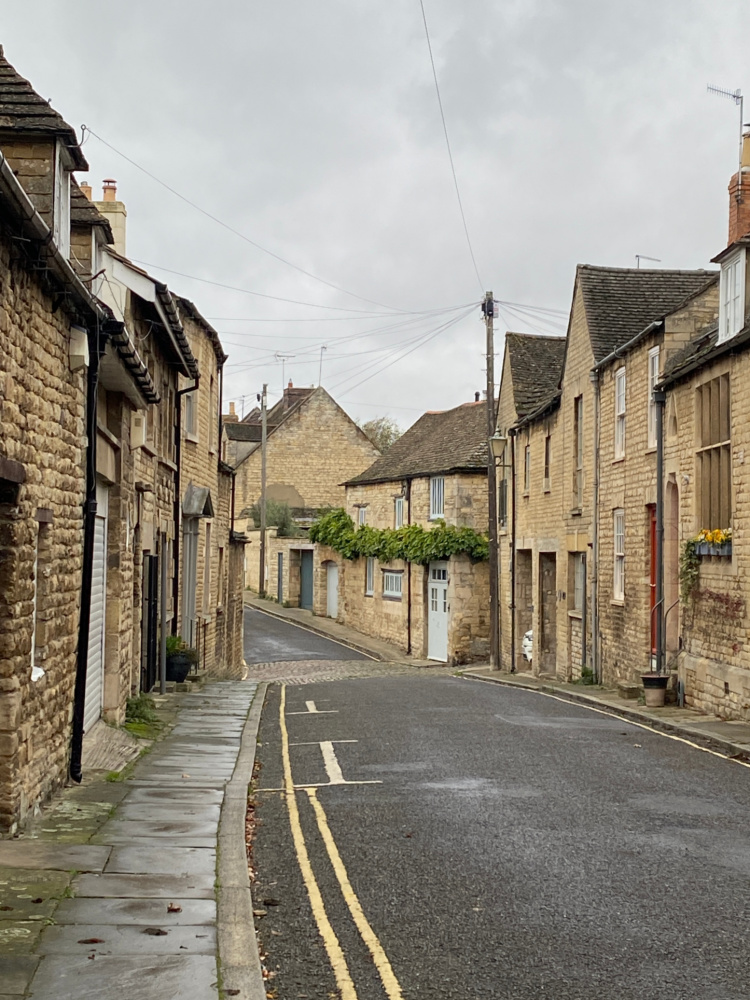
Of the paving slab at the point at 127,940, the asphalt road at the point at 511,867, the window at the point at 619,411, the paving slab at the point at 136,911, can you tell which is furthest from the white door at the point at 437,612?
the paving slab at the point at 127,940

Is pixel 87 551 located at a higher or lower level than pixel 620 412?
lower

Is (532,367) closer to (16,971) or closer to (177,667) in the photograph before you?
(177,667)

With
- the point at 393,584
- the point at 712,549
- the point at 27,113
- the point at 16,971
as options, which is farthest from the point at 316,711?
the point at 393,584

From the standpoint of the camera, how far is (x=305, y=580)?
55594 mm

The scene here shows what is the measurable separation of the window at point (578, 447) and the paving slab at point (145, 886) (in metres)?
19.7

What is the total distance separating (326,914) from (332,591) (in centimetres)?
4379

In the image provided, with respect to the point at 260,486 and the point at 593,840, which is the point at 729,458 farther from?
the point at 260,486

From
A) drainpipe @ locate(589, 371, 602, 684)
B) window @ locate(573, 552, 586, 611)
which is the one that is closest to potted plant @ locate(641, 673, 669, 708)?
drainpipe @ locate(589, 371, 602, 684)

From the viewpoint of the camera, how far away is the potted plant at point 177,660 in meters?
20.8

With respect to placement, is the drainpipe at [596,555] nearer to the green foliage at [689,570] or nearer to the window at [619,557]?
the window at [619,557]

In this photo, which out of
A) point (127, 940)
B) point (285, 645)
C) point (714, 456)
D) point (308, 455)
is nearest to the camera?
point (127, 940)

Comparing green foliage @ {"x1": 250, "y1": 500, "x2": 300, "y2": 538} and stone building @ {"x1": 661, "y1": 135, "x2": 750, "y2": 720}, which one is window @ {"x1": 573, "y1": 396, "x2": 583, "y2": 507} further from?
green foliage @ {"x1": 250, "y1": 500, "x2": 300, "y2": 538}

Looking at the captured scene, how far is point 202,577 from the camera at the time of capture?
26.8 meters

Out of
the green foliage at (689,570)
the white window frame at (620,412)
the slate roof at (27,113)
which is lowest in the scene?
the green foliage at (689,570)
